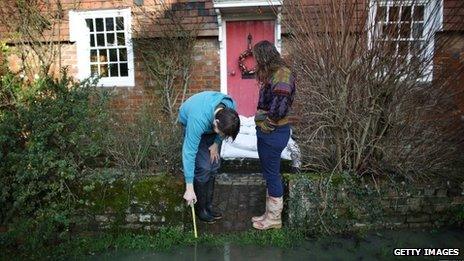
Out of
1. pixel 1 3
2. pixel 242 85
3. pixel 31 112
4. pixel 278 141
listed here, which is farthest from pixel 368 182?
pixel 1 3

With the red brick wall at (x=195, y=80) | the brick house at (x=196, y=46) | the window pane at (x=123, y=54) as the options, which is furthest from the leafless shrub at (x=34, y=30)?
the red brick wall at (x=195, y=80)

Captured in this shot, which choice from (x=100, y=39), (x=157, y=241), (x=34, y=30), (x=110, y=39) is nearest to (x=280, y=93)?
(x=157, y=241)

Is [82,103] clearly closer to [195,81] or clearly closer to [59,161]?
[59,161]

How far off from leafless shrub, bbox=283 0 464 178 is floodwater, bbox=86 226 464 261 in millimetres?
746

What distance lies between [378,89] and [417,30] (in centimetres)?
74

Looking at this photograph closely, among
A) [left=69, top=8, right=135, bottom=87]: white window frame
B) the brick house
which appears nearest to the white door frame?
the brick house

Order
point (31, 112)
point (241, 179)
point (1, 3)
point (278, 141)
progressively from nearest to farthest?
point (278, 141)
point (31, 112)
point (241, 179)
point (1, 3)

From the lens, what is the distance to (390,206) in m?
4.52

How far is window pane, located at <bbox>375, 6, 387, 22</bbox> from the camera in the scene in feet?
13.9

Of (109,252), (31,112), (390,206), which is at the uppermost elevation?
(31,112)

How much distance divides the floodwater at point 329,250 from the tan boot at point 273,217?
0.31 m

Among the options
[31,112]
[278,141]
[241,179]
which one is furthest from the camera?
[241,179]

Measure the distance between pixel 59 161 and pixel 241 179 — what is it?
7.14ft

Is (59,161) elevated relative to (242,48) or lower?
lower
